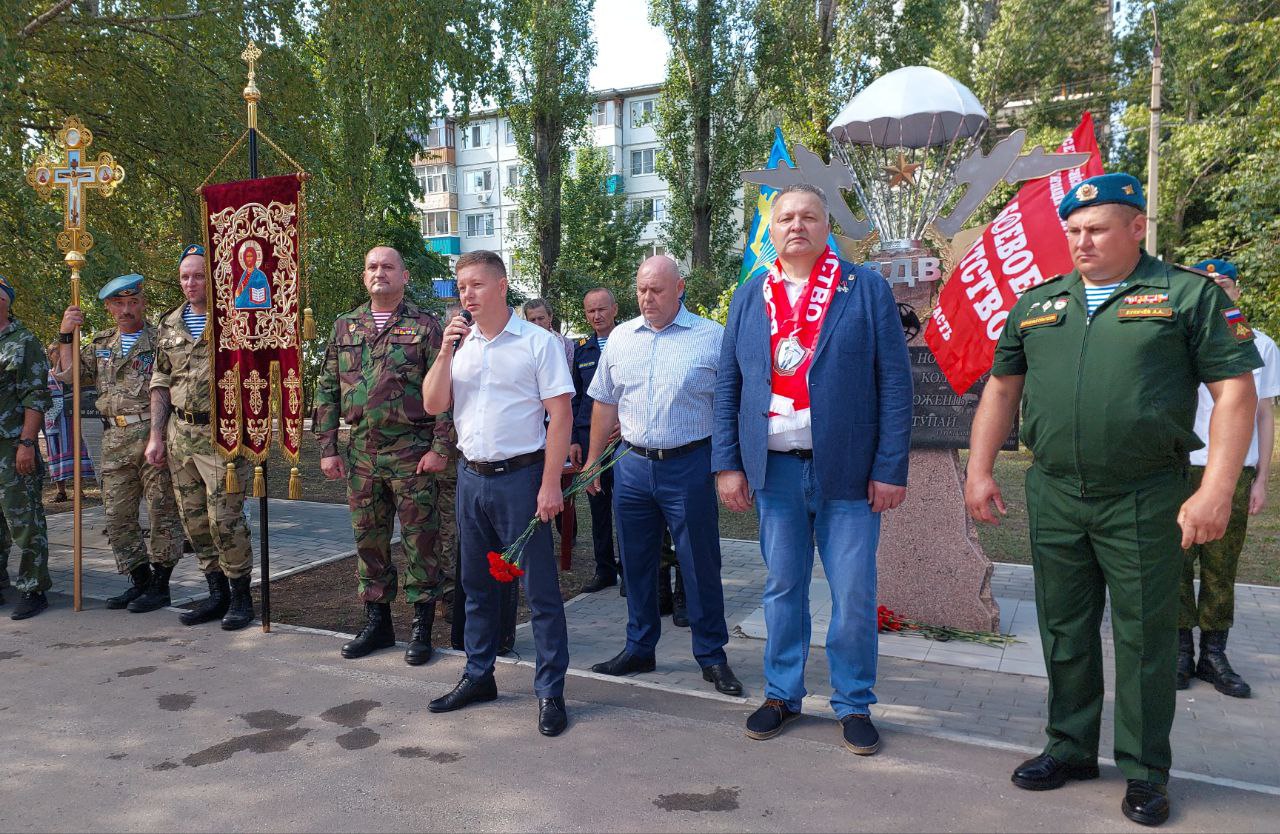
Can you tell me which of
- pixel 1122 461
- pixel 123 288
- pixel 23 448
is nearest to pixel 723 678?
pixel 1122 461

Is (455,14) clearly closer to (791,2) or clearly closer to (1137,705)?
(1137,705)

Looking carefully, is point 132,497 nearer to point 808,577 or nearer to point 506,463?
point 506,463

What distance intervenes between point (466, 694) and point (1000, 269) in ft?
12.1

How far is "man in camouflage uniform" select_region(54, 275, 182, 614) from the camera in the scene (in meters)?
6.00

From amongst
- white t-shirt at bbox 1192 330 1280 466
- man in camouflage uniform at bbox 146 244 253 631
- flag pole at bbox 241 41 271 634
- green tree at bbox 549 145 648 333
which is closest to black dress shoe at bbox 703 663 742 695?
white t-shirt at bbox 1192 330 1280 466

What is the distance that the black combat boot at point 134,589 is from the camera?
600 cm

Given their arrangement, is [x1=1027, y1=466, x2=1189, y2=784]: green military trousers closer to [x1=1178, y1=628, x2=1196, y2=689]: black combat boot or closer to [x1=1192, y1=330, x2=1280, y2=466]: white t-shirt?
[x1=1178, y1=628, x2=1196, y2=689]: black combat boot

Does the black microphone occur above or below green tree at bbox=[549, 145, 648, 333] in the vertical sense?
below

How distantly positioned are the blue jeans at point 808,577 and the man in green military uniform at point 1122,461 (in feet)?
2.21

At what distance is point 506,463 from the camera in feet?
13.6

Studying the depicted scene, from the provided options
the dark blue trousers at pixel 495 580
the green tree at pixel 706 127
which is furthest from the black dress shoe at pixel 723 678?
the green tree at pixel 706 127

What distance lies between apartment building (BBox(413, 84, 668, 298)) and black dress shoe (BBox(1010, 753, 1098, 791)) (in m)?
46.3

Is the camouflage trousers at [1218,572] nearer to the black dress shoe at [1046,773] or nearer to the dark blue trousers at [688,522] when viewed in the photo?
the black dress shoe at [1046,773]

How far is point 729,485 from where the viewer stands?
12.8 ft
